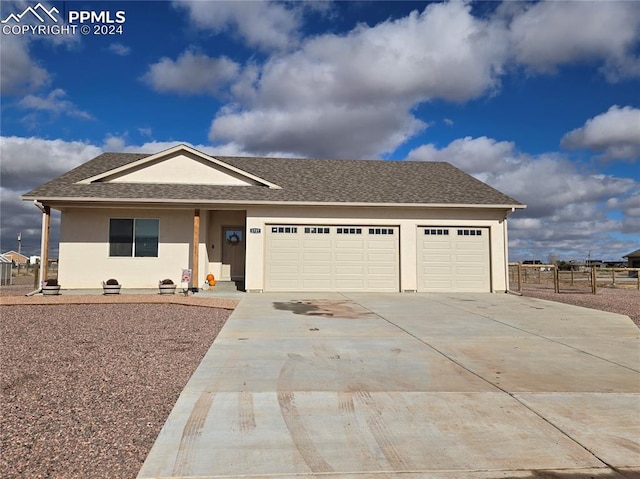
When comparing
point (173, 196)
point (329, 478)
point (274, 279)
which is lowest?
point (329, 478)

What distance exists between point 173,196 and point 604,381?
13517 millimetres

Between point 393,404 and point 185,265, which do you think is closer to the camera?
point 393,404

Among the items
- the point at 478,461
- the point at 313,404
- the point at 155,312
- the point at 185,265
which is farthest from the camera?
the point at 185,265

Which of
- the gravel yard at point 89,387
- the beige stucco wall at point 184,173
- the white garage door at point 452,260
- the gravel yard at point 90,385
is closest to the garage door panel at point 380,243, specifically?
the white garage door at point 452,260

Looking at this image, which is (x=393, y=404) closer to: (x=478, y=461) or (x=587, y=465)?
(x=478, y=461)

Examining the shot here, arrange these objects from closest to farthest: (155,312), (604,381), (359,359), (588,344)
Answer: (604,381), (359,359), (588,344), (155,312)

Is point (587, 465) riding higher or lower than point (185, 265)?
lower

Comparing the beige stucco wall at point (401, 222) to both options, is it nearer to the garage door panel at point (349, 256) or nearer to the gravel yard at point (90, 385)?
the garage door panel at point (349, 256)

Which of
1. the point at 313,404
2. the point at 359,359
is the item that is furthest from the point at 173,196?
the point at 313,404

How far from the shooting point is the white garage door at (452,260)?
16.7 metres

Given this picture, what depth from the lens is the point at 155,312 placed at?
35.7 ft

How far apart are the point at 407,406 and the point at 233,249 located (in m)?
14.3

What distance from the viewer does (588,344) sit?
758 centimetres

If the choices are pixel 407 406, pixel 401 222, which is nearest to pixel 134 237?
pixel 401 222
